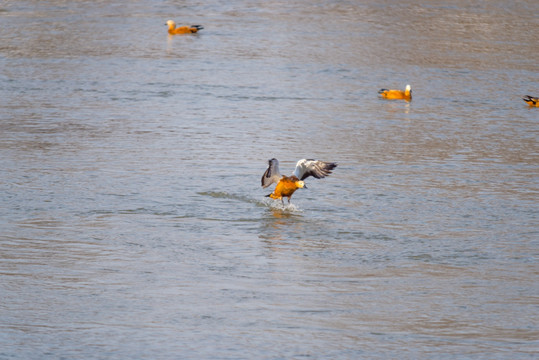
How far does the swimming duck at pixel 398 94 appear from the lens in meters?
17.1

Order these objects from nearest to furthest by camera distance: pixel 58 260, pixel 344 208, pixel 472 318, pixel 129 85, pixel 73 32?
pixel 472 318, pixel 58 260, pixel 344 208, pixel 129 85, pixel 73 32

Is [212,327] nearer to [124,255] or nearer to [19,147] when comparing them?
[124,255]

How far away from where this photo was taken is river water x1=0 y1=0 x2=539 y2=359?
22.8ft

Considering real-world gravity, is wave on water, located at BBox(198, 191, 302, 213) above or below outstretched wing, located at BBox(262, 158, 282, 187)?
below

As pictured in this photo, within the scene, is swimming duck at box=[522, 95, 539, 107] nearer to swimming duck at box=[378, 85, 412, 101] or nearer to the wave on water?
swimming duck at box=[378, 85, 412, 101]

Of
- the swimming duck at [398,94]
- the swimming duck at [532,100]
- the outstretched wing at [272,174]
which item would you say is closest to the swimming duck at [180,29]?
the swimming duck at [398,94]

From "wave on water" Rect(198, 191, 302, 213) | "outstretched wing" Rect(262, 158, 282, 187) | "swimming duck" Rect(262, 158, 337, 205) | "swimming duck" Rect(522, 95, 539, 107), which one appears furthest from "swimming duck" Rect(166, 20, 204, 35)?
"swimming duck" Rect(262, 158, 337, 205)

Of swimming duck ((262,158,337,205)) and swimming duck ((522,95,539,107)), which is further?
swimming duck ((522,95,539,107))

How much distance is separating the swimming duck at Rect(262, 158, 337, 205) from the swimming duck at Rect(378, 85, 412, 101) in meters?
6.81

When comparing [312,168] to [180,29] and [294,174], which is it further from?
[180,29]

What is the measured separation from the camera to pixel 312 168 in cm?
1062

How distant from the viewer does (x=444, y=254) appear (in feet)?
28.9

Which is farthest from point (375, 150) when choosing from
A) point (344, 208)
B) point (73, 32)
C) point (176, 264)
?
point (73, 32)

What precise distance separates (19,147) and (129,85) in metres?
5.37
